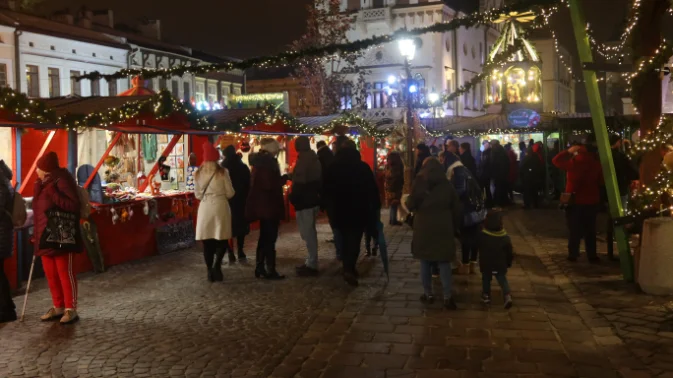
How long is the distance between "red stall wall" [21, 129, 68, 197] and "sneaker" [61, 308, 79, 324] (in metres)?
3.33

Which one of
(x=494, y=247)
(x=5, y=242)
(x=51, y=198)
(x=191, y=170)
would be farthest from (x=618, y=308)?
(x=191, y=170)

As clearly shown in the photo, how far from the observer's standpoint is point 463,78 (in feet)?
163

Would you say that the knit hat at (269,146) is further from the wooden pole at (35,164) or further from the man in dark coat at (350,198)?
the wooden pole at (35,164)

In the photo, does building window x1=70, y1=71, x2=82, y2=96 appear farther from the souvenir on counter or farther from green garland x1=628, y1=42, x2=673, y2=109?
green garland x1=628, y1=42, x2=673, y2=109

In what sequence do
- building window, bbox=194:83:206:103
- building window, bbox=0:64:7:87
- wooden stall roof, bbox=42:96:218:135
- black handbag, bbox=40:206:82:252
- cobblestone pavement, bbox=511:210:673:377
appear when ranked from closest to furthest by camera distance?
cobblestone pavement, bbox=511:210:673:377
black handbag, bbox=40:206:82:252
wooden stall roof, bbox=42:96:218:135
building window, bbox=0:64:7:87
building window, bbox=194:83:206:103

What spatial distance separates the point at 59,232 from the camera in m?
7.18

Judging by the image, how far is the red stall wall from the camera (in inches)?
395

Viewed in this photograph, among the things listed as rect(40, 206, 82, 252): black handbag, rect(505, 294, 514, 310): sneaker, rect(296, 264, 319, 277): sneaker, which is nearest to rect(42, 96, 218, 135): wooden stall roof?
rect(40, 206, 82, 252): black handbag

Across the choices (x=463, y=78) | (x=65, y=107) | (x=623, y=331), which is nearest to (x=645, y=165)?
(x=623, y=331)

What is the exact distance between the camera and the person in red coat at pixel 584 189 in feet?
33.4

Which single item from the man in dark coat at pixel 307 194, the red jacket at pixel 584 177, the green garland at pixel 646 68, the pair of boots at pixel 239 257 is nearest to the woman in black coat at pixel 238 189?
the pair of boots at pixel 239 257

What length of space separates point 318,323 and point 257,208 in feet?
8.87

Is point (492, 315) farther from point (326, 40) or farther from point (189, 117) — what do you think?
point (326, 40)

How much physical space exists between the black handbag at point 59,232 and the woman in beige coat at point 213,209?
7.09ft
